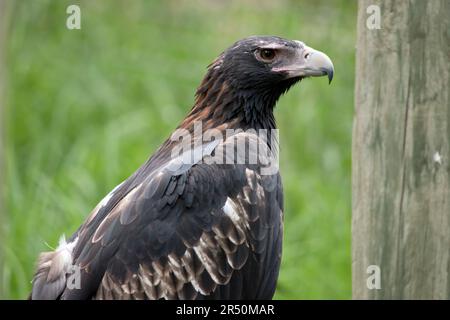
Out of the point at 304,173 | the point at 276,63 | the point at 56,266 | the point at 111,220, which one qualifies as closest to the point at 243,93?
the point at 276,63

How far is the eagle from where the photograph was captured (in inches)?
155

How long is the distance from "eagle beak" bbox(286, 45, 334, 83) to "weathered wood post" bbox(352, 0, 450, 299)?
0.81 meters

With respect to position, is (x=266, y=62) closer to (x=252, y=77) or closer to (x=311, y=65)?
(x=252, y=77)

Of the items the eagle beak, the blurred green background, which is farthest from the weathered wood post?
the blurred green background

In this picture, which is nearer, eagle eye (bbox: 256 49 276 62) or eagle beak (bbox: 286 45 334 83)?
eagle beak (bbox: 286 45 334 83)

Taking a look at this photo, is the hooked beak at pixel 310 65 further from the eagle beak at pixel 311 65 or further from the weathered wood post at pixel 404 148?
the weathered wood post at pixel 404 148

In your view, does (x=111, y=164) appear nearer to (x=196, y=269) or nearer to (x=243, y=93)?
(x=243, y=93)

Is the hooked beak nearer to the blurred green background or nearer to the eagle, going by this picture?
the eagle

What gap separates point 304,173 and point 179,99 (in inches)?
66.8

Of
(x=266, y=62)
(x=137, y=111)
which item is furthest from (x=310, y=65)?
(x=137, y=111)

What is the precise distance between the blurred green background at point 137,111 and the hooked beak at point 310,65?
225cm

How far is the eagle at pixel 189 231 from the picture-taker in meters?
3.95

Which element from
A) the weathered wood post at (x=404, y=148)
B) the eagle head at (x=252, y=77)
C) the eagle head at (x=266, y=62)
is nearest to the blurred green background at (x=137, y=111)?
the eagle head at (x=252, y=77)
